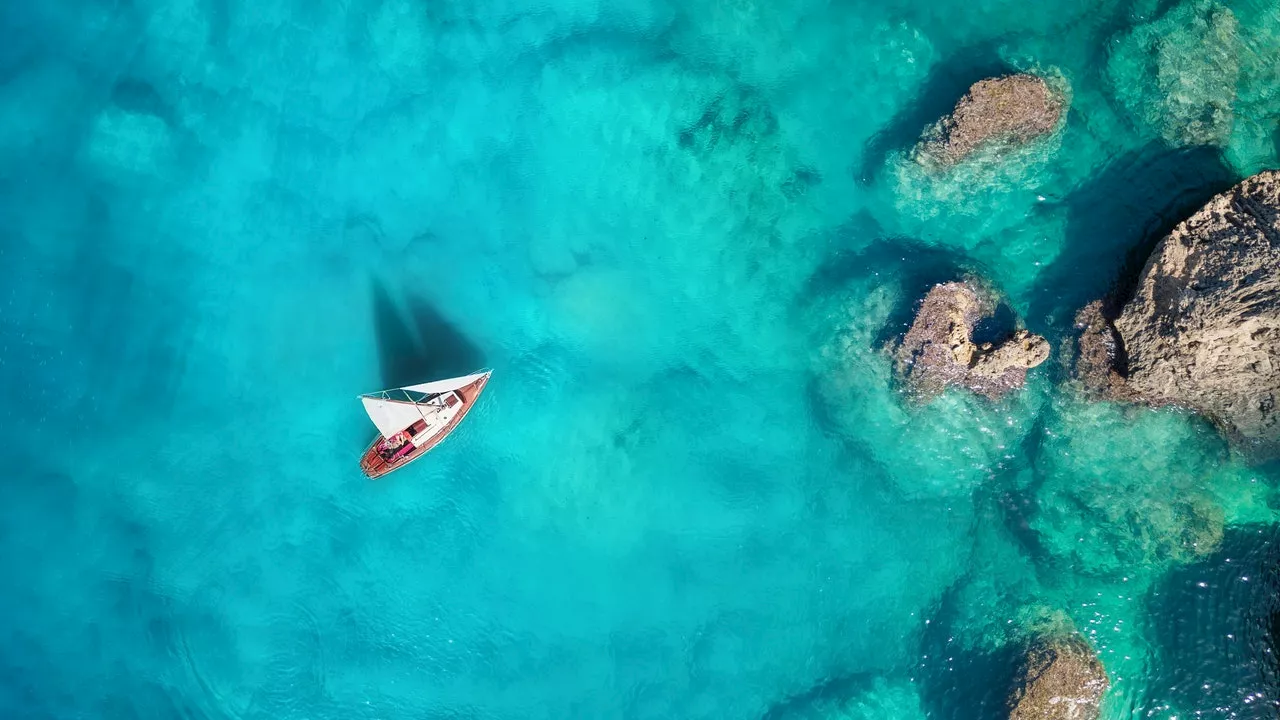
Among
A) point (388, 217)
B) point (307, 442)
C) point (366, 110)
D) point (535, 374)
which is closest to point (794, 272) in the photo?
point (535, 374)

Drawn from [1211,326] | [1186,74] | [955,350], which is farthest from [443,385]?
[1186,74]

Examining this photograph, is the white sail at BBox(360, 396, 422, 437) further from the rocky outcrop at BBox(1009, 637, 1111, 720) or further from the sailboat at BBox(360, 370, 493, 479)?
the rocky outcrop at BBox(1009, 637, 1111, 720)

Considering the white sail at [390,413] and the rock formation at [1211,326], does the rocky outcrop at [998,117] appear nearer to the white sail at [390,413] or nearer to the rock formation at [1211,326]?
the rock formation at [1211,326]

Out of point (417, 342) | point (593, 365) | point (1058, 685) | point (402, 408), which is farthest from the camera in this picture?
point (417, 342)

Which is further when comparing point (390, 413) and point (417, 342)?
point (417, 342)

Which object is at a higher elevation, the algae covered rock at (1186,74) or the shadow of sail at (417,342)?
the shadow of sail at (417,342)

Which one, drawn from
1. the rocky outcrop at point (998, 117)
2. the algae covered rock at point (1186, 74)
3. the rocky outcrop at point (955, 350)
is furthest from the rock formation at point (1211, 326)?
the rocky outcrop at point (998, 117)

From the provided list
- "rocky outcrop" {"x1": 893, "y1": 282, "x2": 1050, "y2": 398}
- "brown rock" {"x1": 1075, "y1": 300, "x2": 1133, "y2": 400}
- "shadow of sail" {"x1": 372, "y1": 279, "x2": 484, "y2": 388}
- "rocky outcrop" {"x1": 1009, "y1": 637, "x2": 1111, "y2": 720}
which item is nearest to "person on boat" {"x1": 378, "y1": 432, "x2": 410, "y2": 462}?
"shadow of sail" {"x1": 372, "y1": 279, "x2": 484, "y2": 388}

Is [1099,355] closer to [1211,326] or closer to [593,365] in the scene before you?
[1211,326]
